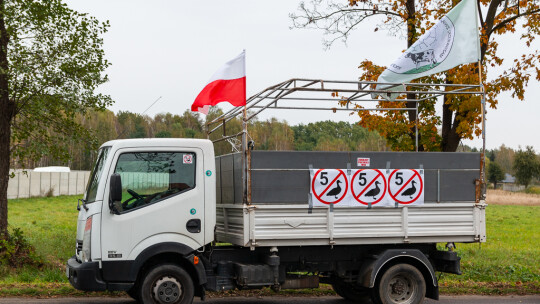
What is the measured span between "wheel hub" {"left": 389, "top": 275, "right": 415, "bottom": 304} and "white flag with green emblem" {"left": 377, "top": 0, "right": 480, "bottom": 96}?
340 centimetres

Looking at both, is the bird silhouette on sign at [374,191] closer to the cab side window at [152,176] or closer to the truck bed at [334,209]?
the truck bed at [334,209]

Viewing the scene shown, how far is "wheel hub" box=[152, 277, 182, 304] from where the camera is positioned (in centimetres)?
866

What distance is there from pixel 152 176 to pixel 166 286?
1.53 metres

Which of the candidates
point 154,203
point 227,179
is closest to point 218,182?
point 227,179

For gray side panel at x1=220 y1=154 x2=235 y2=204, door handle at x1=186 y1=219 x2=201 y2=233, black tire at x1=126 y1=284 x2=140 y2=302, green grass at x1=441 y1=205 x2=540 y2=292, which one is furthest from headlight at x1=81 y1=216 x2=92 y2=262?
green grass at x1=441 y1=205 x2=540 y2=292

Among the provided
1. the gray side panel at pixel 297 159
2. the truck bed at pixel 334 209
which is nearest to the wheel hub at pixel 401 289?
the truck bed at pixel 334 209

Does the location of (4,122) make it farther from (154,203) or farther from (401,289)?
(401,289)

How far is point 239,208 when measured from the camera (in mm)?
9039

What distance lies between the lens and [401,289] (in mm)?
9656

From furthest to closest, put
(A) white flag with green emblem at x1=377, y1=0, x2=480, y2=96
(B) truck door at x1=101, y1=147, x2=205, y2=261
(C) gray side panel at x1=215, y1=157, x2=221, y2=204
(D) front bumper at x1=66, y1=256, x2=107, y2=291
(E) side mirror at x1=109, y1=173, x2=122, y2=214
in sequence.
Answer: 1. (A) white flag with green emblem at x1=377, y1=0, x2=480, y2=96
2. (C) gray side panel at x1=215, y1=157, x2=221, y2=204
3. (B) truck door at x1=101, y1=147, x2=205, y2=261
4. (D) front bumper at x1=66, y1=256, x2=107, y2=291
5. (E) side mirror at x1=109, y1=173, x2=122, y2=214

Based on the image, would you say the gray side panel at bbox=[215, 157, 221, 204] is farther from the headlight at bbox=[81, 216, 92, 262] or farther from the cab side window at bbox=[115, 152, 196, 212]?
the headlight at bbox=[81, 216, 92, 262]

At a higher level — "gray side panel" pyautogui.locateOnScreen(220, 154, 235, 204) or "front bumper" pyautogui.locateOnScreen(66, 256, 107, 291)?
"gray side panel" pyautogui.locateOnScreen(220, 154, 235, 204)

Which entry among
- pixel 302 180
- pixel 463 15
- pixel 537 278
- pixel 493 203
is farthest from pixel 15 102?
pixel 493 203

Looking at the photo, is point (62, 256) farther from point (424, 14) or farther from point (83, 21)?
point (424, 14)
